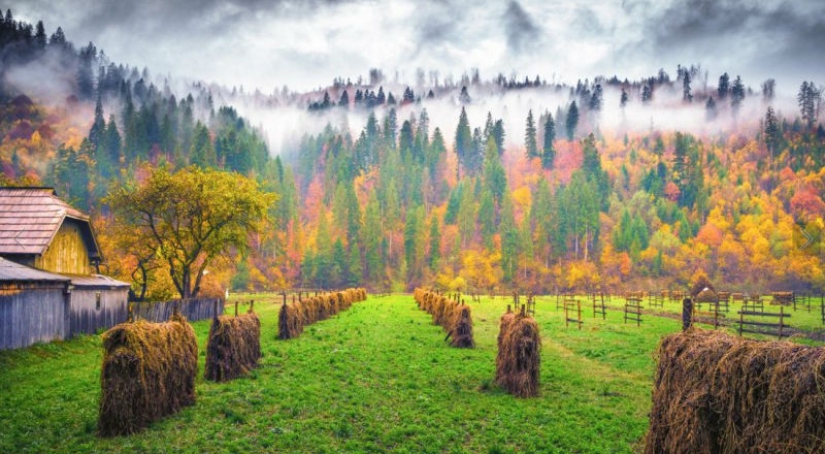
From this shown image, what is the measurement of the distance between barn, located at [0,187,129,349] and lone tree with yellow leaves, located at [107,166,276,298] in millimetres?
5838

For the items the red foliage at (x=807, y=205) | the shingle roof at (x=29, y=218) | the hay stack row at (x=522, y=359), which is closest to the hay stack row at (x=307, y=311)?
the shingle roof at (x=29, y=218)

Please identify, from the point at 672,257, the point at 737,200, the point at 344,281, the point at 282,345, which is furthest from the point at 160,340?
the point at 737,200

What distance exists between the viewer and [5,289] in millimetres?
20000

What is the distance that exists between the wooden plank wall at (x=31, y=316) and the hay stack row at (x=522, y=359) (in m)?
19.2

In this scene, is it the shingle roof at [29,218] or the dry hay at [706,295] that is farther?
the dry hay at [706,295]

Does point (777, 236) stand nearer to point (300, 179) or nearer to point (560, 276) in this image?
point (560, 276)

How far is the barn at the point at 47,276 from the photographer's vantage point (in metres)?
20.8

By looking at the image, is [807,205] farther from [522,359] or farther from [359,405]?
[359,405]

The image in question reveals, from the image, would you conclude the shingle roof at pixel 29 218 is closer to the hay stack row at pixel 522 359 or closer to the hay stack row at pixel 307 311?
the hay stack row at pixel 307 311

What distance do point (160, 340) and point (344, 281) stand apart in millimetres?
92166

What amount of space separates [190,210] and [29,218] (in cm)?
1197

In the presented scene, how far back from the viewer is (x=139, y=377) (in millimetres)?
11312

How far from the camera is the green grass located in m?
10.7

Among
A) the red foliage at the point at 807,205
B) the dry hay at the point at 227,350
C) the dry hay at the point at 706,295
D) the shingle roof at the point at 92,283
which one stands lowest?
the dry hay at the point at 706,295
